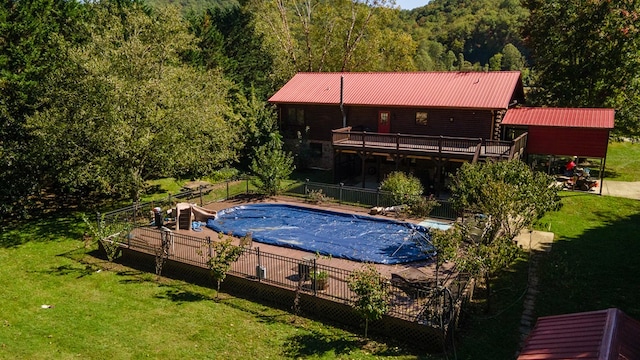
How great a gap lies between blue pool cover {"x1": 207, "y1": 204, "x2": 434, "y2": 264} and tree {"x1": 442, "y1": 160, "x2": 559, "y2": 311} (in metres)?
2.29

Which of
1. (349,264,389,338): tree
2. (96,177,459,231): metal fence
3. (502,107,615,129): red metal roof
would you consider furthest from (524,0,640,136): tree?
(349,264,389,338): tree

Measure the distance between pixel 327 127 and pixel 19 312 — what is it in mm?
22571

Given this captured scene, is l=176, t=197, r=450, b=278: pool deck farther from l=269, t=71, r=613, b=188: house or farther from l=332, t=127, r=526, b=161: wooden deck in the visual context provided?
l=332, t=127, r=526, b=161: wooden deck

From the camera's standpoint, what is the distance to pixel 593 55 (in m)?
32.1

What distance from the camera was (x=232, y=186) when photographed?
2777 cm

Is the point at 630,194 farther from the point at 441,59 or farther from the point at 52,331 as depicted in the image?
the point at 441,59

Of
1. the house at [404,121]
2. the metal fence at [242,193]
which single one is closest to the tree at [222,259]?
the metal fence at [242,193]

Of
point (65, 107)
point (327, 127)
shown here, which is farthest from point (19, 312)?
point (327, 127)

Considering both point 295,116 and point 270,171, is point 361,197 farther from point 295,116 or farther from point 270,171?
point 295,116

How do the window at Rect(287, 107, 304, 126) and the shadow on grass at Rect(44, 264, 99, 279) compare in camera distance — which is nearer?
the shadow on grass at Rect(44, 264, 99, 279)

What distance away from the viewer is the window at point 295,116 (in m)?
33.2

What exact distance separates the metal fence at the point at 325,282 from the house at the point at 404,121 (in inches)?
477

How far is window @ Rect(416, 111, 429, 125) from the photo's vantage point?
28.8 meters

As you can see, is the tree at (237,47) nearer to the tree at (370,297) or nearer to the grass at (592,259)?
the grass at (592,259)
